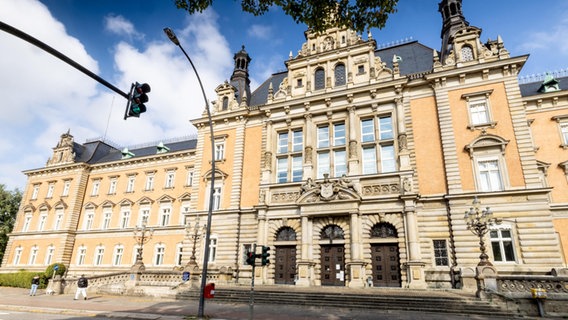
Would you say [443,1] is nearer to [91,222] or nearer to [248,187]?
[248,187]

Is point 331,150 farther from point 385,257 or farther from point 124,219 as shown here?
point 124,219

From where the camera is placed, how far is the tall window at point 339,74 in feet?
89.0

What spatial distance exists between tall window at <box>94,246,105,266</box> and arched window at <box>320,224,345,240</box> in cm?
2867

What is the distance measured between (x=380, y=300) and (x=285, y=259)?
9.32m

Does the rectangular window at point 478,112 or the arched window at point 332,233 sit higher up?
the rectangular window at point 478,112

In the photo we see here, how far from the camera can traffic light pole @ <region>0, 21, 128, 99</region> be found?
18.3 ft

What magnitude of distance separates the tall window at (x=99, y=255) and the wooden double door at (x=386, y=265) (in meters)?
32.0

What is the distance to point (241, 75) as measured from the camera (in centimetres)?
3403

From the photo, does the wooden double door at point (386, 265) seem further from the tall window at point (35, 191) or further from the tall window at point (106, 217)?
the tall window at point (35, 191)

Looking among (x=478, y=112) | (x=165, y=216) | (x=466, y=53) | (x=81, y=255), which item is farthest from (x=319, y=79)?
(x=81, y=255)

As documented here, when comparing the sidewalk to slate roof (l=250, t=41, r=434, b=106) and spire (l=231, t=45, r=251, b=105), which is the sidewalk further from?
spire (l=231, t=45, r=251, b=105)

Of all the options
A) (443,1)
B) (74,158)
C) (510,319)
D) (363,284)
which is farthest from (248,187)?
(74,158)

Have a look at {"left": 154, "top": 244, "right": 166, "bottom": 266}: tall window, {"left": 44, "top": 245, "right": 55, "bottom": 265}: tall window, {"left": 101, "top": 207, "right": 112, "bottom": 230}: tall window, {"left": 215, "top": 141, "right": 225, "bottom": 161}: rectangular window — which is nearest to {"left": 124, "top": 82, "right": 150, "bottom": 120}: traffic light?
{"left": 215, "top": 141, "right": 225, "bottom": 161}: rectangular window

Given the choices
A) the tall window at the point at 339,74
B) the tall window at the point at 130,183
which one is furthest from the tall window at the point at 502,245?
the tall window at the point at 130,183
